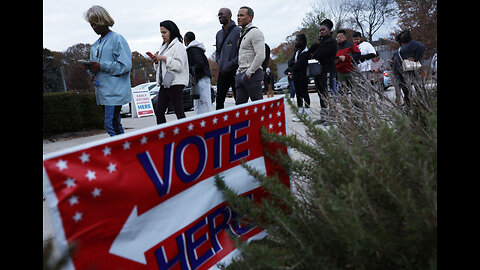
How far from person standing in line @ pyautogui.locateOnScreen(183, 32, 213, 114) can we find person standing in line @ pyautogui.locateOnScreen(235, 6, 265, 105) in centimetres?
162

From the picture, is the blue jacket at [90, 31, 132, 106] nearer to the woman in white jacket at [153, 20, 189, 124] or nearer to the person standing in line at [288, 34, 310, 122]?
the woman in white jacket at [153, 20, 189, 124]

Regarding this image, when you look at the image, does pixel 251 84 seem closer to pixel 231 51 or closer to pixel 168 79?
pixel 231 51

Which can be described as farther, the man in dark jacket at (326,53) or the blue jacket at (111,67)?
the man in dark jacket at (326,53)

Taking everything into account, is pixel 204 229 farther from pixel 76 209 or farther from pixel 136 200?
pixel 76 209

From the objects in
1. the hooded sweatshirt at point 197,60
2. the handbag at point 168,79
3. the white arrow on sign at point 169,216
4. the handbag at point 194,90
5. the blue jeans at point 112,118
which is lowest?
the white arrow on sign at point 169,216

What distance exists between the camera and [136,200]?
1.59 metres

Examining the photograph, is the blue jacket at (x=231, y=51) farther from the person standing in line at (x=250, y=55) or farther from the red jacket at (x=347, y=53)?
the red jacket at (x=347, y=53)

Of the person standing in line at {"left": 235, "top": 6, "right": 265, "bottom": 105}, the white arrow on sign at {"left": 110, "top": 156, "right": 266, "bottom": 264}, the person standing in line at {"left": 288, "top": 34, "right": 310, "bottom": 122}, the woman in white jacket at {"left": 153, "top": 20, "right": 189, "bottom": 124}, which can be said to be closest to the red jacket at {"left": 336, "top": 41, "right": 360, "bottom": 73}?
the person standing in line at {"left": 288, "top": 34, "right": 310, "bottom": 122}

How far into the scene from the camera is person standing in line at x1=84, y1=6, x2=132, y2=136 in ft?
13.5

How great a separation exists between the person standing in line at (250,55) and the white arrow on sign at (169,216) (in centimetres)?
279

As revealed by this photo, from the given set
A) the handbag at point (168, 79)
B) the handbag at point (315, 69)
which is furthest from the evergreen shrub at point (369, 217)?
the handbag at point (315, 69)

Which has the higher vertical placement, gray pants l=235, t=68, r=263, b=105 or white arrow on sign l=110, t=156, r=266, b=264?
gray pants l=235, t=68, r=263, b=105

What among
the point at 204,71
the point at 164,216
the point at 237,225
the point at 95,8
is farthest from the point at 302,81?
the point at 164,216

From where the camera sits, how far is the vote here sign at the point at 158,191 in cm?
141
